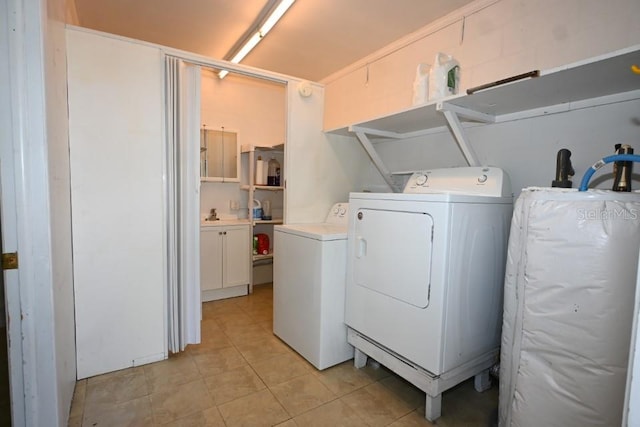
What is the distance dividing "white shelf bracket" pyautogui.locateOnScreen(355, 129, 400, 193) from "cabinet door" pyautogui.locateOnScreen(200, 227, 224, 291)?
5.93ft

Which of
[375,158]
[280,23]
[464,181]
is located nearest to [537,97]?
[464,181]

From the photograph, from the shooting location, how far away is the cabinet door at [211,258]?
334 cm

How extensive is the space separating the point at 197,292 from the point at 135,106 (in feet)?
4.29

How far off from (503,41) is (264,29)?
6.29 ft

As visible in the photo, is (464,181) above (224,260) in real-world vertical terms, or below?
above

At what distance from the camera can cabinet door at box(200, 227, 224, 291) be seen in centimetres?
334

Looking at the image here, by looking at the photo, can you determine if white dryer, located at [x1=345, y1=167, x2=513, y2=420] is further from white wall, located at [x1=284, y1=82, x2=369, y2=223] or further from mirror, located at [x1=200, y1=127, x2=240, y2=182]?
mirror, located at [x1=200, y1=127, x2=240, y2=182]

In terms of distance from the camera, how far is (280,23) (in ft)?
8.93

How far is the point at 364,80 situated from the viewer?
3387 mm

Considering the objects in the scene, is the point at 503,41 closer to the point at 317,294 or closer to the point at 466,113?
the point at 466,113

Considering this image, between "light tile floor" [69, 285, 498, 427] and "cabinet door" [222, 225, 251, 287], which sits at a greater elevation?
"cabinet door" [222, 225, 251, 287]

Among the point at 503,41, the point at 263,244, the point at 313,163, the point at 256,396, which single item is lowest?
the point at 256,396

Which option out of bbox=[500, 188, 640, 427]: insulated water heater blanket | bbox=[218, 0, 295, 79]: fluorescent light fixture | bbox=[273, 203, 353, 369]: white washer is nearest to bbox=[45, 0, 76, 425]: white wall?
bbox=[218, 0, 295, 79]: fluorescent light fixture

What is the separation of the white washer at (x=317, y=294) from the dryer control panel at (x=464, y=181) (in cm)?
76
